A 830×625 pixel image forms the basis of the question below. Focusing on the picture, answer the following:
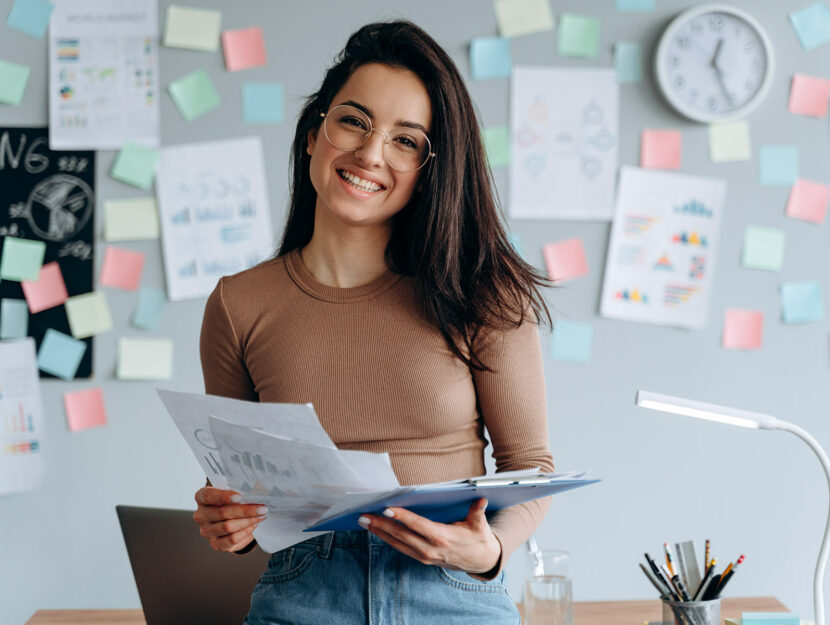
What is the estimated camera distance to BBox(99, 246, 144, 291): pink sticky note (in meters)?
2.31

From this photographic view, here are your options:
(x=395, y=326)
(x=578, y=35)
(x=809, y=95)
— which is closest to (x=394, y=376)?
(x=395, y=326)

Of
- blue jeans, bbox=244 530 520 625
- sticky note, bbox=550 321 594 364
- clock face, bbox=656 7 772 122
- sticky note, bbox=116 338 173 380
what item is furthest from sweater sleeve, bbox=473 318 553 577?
clock face, bbox=656 7 772 122

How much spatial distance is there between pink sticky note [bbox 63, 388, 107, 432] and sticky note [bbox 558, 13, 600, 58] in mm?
1522

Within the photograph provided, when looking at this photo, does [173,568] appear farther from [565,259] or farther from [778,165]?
[778,165]

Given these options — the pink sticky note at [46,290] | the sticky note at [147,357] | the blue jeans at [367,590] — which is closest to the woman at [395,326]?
the blue jeans at [367,590]

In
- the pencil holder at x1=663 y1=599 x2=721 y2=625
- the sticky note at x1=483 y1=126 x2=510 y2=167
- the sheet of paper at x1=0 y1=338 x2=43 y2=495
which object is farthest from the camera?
the sticky note at x1=483 y1=126 x2=510 y2=167

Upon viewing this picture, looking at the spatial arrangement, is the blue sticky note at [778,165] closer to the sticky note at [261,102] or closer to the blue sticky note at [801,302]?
the blue sticky note at [801,302]

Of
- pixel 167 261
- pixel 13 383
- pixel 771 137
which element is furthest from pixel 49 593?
pixel 771 137

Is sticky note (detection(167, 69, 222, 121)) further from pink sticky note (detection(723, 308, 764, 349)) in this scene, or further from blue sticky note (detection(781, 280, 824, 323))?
blue sticky note (detection(781, 280, 824, 323))

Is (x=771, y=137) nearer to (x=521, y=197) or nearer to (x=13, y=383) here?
(x=521, y=197)

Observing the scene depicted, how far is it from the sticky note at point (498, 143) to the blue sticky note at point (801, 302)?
846 mm

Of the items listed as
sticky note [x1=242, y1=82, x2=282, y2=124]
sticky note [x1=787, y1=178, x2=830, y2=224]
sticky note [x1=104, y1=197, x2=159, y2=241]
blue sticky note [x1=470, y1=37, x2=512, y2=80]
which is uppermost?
blue sticky note [x1=470, y1=37, x2=512, y2=80]

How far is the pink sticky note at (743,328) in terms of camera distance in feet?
7.95

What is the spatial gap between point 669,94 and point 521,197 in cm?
47
